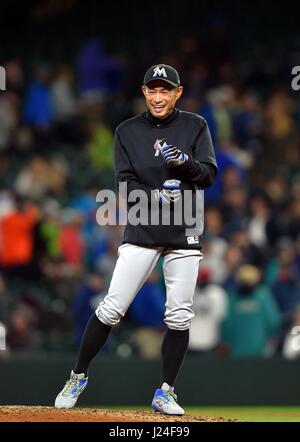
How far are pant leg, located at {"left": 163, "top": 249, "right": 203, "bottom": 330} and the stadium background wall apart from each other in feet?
14.2

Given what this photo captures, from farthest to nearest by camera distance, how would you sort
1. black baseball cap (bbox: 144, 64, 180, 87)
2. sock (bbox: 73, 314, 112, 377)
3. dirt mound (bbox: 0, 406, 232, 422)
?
sock (bbox: 73, 314, 112, 377)
black baseball cap (bbox: 144, 64, 180, 87)
dirt mound (bbox: 0, 406, 232, 422)

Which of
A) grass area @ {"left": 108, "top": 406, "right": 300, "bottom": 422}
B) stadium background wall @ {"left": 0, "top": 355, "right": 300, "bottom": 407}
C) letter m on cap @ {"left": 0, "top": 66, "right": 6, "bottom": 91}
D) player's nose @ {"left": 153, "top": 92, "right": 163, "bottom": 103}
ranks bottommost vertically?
grass area @ {"left": 108, "top": 406, "right": 300, "bottom": 422}

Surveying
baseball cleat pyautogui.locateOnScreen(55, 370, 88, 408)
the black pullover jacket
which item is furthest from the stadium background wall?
the black pullover jacket

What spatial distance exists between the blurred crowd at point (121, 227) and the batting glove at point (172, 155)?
5.22 meters

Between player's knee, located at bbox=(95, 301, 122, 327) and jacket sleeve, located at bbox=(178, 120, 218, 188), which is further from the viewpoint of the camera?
player's knee, located at bbox=(95, 301, 122, 327)

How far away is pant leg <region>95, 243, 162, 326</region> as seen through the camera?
6.07 m

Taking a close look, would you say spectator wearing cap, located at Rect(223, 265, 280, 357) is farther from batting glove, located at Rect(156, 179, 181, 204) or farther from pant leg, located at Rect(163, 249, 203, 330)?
batting glove, located at Rect(156, 179, 181, 204)

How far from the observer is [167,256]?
6.14 meters

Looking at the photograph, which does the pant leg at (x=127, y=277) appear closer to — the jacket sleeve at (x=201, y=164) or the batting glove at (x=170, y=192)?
the batting glove at (x=170, y=192)

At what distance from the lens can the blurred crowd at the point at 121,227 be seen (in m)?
11.1

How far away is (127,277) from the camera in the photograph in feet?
19.9

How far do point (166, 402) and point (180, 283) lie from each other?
0.70 m
